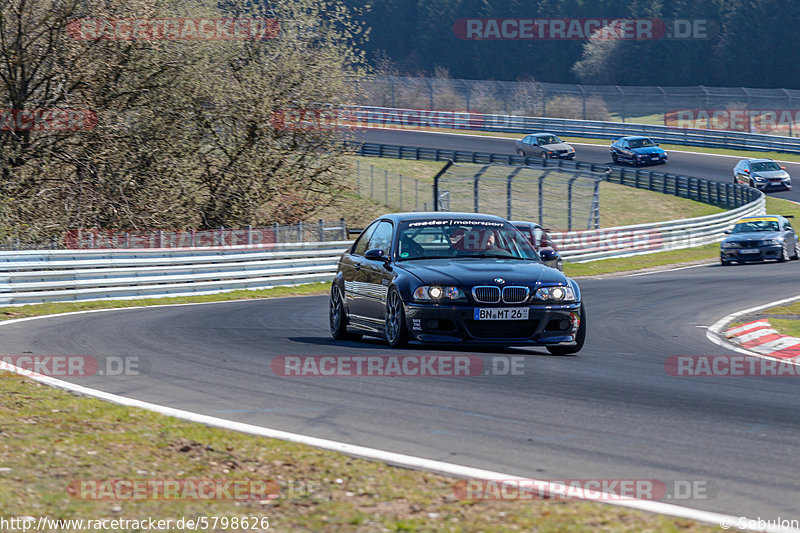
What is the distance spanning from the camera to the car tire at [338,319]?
12695mm

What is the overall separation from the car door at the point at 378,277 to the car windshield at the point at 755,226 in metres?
20.4

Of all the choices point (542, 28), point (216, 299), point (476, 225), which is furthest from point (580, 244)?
point (542, 28)

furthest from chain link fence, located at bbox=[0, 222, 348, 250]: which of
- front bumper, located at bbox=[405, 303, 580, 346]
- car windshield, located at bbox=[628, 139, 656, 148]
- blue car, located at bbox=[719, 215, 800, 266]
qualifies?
car windshield, located at bbox=[628, 139, 656, 148]

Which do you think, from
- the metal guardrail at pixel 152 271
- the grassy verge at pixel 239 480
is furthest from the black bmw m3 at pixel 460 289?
the metal guardrail at pixel 152 271

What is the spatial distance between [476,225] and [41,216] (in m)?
18.2

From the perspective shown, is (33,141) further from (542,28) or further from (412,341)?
(542,28)

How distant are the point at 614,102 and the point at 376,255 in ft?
192

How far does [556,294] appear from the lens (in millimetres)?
10680

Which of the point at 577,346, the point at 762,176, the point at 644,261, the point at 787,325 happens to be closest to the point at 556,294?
the point at 577,346

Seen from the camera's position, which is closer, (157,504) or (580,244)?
(157,504)

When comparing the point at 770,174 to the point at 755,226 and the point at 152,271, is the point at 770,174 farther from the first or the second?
the point at 152,271

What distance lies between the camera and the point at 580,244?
33.4 meters

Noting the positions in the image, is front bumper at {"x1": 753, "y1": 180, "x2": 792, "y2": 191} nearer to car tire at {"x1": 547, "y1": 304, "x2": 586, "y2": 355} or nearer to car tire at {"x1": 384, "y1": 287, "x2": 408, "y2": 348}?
car tire at {"x1": 547, "y1": 304, "x2": 586, "y2": 355}

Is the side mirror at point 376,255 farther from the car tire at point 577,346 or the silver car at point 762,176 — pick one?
the silver car at point 762,176
